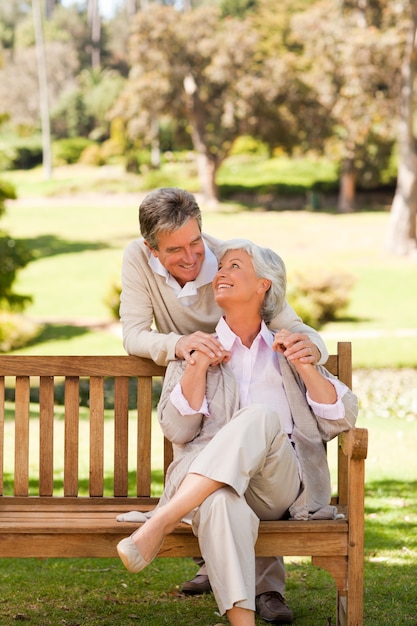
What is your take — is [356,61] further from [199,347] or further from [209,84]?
[199,347]

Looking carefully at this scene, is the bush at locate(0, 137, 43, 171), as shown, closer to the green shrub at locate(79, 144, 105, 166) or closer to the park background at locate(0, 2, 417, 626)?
the park background at locate(0, 2, 417, 626)

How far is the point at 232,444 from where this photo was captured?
3.19 meters

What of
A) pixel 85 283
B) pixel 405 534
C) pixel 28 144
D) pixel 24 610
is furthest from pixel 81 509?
pixel 28 144

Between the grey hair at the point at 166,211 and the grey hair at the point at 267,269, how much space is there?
0.64ft

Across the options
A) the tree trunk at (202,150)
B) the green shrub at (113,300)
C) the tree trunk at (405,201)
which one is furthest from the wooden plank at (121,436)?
the tree trunk at (202,150)

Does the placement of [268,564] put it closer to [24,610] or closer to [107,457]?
[24,610]

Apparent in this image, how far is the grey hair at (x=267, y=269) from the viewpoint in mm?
3605

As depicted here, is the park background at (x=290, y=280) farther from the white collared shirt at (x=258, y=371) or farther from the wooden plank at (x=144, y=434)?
the white collared shirt at (x=258, y=371)

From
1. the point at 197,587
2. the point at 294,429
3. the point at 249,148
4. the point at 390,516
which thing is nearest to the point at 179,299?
the point at 294,429

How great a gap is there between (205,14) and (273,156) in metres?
10.8

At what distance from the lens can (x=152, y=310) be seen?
3.90m

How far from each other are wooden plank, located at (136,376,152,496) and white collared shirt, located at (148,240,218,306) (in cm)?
39

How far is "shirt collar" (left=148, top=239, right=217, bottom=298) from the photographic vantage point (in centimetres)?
377

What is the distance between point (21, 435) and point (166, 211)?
112 centimetres
